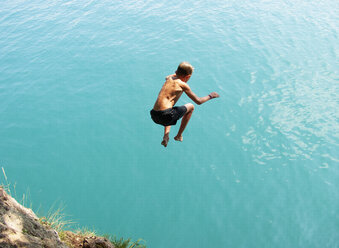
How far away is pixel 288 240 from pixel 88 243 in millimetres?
4727

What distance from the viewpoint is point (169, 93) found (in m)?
4.41

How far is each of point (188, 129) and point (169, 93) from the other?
5.14 metres

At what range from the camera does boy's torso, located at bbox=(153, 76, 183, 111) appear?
4.38 metres

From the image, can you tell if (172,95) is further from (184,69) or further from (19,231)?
(19,231)

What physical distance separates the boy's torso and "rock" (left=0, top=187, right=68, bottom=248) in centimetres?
252

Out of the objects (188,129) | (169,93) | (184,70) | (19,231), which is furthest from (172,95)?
(188,129)

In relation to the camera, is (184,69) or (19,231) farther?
(184,69)

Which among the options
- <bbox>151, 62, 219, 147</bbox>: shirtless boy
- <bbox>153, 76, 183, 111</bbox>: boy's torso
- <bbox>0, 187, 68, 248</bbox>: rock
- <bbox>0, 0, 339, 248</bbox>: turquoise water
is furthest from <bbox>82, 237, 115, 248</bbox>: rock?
<bbox>153, 76, 183, 111</bbox>: boy's torso

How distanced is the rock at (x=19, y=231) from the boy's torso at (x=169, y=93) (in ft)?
8.26

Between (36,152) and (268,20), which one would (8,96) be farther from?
(268,20)

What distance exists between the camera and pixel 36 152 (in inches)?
356

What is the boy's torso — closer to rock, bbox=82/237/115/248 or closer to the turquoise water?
rock, bbox=82/237/115/248

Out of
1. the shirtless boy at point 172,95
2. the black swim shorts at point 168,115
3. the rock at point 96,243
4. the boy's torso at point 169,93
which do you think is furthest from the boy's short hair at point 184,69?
the rock at point 96,243

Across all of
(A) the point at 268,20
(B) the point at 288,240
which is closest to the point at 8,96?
(B) the point at 288,240
